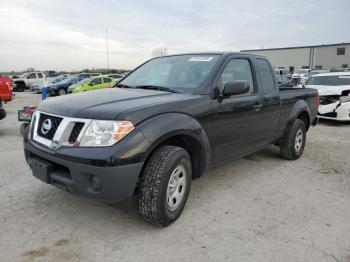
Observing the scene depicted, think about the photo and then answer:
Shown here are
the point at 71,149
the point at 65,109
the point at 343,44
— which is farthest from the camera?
the point at 343,44

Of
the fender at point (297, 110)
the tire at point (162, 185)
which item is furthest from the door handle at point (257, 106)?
the tire at point (162, 185)

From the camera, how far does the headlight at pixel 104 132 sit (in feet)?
8.79

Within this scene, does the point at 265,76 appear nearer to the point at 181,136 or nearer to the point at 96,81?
the point at 181,136

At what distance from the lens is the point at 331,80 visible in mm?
10750

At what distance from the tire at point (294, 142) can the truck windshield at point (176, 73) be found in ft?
7.48

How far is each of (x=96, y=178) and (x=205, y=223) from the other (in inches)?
49.3

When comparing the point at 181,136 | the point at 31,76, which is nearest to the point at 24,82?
the point at 31,76

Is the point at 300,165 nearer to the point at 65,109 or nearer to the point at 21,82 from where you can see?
the point at 65,109

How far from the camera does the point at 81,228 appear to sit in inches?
122

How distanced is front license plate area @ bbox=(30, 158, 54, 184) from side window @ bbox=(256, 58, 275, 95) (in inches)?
120

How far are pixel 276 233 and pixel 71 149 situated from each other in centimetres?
208

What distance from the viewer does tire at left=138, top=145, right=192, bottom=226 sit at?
289 cm

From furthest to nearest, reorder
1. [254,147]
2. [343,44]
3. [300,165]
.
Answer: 1. [343,44]
2. [300,165]
3. [254,147]

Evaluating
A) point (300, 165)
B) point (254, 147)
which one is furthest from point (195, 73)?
point (300, 165)
